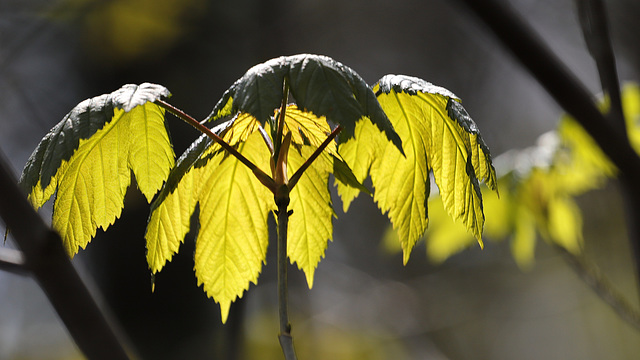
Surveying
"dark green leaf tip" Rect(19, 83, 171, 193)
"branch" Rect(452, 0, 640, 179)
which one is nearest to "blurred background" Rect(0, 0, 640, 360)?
"branch" Rect(452, 0, 640, 179)

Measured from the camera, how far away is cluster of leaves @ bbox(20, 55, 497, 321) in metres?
0.54

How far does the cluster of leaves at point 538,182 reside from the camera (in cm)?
135

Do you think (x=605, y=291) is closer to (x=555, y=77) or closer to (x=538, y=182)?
(x=538, y=182)

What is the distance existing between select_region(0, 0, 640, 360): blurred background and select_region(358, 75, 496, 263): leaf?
144mm

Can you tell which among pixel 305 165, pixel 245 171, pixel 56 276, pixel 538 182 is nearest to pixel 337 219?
pixel 538 182

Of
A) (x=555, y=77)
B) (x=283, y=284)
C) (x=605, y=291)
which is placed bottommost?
(x=605, y=291)

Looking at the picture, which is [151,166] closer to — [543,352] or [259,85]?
[259,85]

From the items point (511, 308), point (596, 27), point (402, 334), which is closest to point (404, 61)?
point (511, 308)

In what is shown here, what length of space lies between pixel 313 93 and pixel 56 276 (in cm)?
26

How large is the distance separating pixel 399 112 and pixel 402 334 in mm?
2545

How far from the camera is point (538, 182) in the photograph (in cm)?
143

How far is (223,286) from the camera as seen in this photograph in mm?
649

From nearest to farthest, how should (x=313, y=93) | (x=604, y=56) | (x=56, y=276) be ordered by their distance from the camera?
(x=56, y=276) → (x=313, y=93) → (x=604, y=56)

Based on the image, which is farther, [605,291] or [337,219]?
[337,219]
